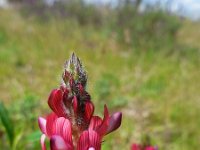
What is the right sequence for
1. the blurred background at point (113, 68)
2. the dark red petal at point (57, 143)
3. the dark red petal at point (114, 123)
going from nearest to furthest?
1. the dark red petal at point (57, 143)
2. the dark red petal at point (114, 123)
3. the blurred background at point (113, 68)

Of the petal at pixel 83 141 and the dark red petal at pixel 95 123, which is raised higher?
the dark red petal at pixel 95 123

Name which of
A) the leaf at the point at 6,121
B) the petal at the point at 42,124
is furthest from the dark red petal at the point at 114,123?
the leaf at the point at 6,121

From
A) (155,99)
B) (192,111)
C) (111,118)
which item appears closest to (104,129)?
(111,118)

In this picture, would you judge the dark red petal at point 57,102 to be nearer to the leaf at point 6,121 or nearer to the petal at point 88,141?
the petal at point 88,141

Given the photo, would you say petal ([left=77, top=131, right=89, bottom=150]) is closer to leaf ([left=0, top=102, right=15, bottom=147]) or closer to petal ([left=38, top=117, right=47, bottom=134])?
petal ([left=38, top=117, right=47, bottom=134])

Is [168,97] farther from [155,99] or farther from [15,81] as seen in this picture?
[15,81]

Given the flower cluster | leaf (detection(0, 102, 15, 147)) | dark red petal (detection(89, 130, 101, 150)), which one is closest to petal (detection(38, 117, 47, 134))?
the flower cluster

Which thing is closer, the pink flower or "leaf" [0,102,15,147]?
the pink flower
